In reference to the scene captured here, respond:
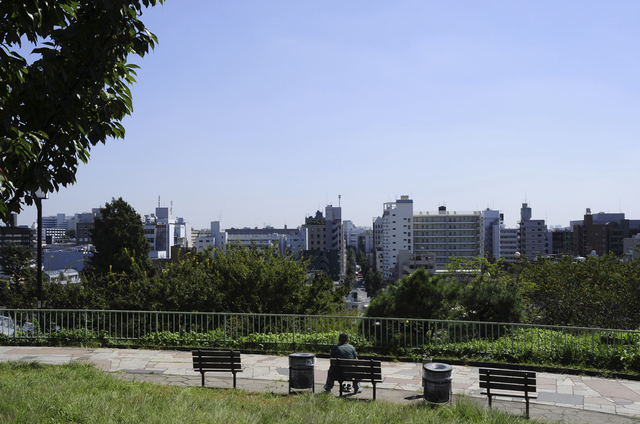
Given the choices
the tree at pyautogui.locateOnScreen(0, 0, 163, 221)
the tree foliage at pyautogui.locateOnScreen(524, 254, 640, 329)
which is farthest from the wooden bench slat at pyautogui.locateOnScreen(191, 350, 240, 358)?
the tree foliage at pyautogui.locateOnScreen(524, 254, 640, 329)

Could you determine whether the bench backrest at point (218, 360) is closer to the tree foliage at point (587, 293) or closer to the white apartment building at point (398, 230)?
the tree foliage at point (587, 293)

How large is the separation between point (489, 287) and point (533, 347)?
2.91 meters

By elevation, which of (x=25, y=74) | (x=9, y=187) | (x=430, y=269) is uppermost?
(x=25, y=74)

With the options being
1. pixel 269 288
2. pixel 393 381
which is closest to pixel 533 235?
pixel 269 288

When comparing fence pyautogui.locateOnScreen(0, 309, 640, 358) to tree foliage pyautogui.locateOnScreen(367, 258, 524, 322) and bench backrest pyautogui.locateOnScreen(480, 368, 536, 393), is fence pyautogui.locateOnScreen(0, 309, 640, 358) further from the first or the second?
bench backrest pyautogui.locateOnScreen(480, 368, 536, 393)

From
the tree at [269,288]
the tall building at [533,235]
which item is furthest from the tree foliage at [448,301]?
the tall building at [533,235]

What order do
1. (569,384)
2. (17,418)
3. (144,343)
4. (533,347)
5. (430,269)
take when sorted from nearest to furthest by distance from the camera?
(17,418) < (569,384) < (533,347) < (144,343) < (430,269)

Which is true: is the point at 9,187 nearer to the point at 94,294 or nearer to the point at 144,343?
the point at 144,343

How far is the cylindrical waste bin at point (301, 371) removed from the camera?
1047 cm

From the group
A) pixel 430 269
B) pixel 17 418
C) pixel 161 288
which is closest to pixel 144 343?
pixel 161 288

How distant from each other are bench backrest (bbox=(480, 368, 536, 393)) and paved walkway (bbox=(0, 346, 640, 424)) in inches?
21.2

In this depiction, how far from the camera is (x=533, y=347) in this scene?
43.3ft

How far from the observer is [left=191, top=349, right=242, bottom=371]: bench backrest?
10773 millimetres

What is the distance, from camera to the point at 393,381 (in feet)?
38.3
